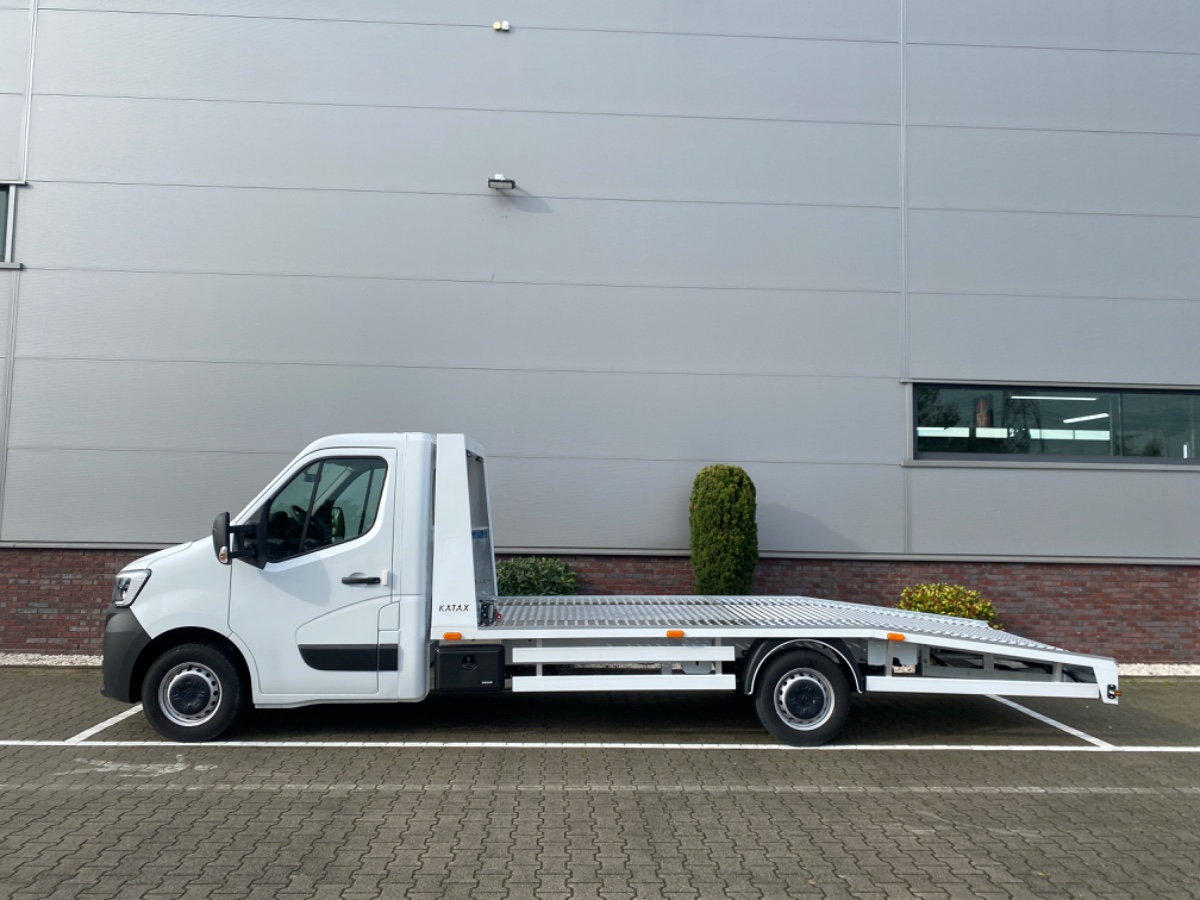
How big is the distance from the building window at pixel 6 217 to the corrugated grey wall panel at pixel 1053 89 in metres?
11.3

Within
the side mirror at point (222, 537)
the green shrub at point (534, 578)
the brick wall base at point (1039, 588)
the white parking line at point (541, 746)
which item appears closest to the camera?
the side mirror at point (222, 537)

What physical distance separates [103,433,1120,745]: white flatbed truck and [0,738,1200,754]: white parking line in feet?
0.70

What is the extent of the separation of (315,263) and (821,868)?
944 cm

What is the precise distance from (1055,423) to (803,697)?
6.51 metres

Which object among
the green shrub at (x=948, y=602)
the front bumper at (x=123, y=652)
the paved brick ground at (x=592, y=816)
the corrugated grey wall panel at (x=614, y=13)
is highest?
the corrugated grey wall panel at (x=614, y=13)

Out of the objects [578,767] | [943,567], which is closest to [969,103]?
[943,567]

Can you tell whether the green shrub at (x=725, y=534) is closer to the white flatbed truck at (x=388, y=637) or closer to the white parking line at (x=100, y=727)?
the white flatbed truck at (x=388, y=637)

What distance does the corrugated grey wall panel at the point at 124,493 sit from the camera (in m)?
11.5

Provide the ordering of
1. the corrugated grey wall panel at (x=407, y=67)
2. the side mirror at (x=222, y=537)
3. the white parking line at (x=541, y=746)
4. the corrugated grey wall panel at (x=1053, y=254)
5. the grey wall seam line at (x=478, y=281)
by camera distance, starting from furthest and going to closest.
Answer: the corrugated grey wall panel at (x=1053, y=254)
the corrugated grey wall panel at (x=407, y=67)
the grey wall seam line at (x=478, y=281)
the white parking line at (x=541, y=746)
the side mirror at (x=222, y=537)

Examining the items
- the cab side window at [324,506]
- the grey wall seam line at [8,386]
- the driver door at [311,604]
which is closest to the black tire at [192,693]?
the driver door at [311,604]

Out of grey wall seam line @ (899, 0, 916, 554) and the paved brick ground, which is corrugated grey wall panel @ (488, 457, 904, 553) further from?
the paved brick ground

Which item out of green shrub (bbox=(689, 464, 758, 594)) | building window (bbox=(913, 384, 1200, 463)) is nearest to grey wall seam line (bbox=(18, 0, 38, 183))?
green shrub (bbox=(689, 464, 758, 594))

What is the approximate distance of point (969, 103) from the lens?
12.4 metres

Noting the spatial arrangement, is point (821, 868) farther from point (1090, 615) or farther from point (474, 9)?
point (474, 9)
